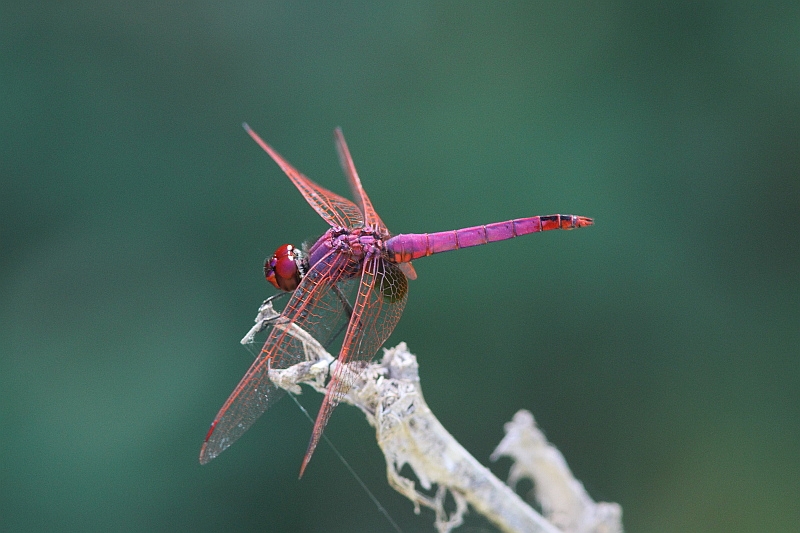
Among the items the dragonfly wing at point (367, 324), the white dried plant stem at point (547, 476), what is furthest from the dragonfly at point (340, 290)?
the white dried plant stem at point (547, 476)

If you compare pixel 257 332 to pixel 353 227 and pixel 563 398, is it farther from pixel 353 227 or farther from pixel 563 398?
pixel 563 398

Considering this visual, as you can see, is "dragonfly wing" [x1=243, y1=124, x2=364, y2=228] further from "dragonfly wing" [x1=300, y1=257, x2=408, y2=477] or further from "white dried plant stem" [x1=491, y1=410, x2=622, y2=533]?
"white dried plant stem" [x1=491, y1=410, x2=622, y2=533]

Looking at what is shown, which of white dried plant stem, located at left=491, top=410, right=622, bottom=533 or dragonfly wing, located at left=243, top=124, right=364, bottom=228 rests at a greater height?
dragonfly wing, located at left=243, top=124, right=364, bottom=228

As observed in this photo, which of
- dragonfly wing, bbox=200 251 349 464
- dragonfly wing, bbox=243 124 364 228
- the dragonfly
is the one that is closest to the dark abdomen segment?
the dragonfly

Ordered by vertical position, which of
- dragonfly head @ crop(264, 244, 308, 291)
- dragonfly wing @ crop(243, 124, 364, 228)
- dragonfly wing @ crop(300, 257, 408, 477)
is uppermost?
dragonfly wing @ crop(243, 124, 364, 228)

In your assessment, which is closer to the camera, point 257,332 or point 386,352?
point 386,352

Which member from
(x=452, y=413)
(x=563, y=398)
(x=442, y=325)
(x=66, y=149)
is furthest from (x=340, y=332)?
(x=66, y=149)

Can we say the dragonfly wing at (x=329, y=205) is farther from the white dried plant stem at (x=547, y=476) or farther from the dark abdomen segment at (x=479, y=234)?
the white dried plant stem at (x=547, y=476)
